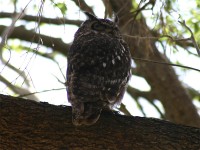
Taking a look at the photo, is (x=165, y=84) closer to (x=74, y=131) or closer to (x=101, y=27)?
(x=101, y=27)

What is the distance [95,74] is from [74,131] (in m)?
0.52

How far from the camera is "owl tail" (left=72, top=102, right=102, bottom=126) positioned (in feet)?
10.6

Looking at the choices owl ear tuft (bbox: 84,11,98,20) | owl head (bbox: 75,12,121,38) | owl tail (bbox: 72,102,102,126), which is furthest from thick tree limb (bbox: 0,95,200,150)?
owl ear tuft (bbox: 84,11,98,20)

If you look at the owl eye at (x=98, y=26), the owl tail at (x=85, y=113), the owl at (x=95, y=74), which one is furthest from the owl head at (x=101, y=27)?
the owl tail at (x=85, y=113)

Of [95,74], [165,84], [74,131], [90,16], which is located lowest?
[74,131]

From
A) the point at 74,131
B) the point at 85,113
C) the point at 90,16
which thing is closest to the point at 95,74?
the point at 85,113

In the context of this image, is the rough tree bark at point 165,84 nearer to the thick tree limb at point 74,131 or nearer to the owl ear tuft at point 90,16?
the owl ear tuft at point 90,16

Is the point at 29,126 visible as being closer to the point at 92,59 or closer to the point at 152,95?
the point at 92,59

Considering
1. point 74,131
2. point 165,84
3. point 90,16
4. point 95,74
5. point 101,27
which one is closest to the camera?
point 74,131

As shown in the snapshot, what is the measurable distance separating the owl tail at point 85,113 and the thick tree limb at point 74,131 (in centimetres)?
6

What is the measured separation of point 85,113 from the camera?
10.9 feet

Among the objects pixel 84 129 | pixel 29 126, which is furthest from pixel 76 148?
pixel 29 126

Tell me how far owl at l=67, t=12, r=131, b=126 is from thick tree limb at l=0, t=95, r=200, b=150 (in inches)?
3.8

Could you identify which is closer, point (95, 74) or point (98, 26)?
point (95, 74)
